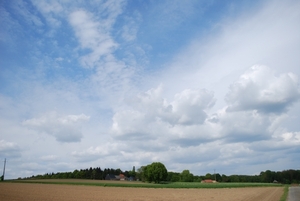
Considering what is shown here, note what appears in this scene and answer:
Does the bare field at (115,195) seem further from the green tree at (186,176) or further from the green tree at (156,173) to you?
the green tree at (186,176)

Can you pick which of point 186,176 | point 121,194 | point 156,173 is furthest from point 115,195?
point 186,176

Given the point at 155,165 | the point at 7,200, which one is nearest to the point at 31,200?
the point at 7,200

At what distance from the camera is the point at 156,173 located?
11862 centimetres

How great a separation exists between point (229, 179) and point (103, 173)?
97057 mm

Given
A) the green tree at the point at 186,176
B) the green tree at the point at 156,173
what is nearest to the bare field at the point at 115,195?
the green tree at the point at 156,173

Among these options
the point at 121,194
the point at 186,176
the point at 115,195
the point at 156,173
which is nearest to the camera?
the point at 115,195

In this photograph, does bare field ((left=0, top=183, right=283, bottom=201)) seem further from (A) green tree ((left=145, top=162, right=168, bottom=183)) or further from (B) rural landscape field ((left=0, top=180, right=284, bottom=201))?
(A) green tree ((left=145, top=162, right=168, bottom=183))

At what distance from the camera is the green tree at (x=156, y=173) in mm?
118750

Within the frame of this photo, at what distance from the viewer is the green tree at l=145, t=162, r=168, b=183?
11875 centimetres

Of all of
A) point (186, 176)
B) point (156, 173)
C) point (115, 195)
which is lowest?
point (115, 195)

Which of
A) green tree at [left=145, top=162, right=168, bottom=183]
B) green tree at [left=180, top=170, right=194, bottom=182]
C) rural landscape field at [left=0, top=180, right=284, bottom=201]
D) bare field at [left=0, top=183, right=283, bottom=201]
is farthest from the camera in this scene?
green tree at [left=180, top=170, right=194, bottom=182]

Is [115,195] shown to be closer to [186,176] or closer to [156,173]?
[156,173]

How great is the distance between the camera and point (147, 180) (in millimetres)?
122312

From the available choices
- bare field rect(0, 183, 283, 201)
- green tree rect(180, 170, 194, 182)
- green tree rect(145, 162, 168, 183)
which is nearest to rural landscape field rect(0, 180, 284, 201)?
bare field rect(0, 183, 283, 201)
